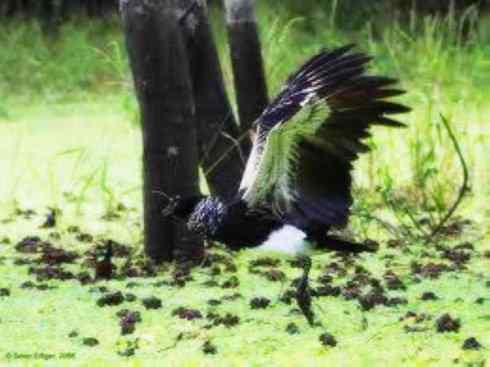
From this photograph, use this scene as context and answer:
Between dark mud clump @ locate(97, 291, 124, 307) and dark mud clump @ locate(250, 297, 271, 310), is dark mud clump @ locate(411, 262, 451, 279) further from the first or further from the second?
dark mud clump @ locate(97, 291, 124, 307)

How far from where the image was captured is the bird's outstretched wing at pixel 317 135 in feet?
12.7

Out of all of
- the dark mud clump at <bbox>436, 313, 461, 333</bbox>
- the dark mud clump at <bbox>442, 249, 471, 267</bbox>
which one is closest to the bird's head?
the dark mud clump at <bbox>436, 313, 461, 333</bbox>

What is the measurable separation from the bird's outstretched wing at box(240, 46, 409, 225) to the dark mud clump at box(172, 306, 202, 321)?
1.54 ft

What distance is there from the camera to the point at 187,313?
4504mm

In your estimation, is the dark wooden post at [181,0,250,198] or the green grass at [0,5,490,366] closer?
the green grass at [0,5,490,366]

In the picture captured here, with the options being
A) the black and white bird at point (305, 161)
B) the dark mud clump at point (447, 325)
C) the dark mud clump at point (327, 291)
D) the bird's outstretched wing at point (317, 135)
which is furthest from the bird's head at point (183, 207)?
the dark mud clump at point (447, 325)

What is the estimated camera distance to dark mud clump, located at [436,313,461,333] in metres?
4.18

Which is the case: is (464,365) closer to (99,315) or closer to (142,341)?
(142,341)

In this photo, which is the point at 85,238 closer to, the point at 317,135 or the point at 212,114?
the point at 212,114

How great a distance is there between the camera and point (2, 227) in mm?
6551

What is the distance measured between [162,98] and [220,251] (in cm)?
92

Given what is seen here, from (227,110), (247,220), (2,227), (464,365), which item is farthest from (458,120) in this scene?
(464,365)

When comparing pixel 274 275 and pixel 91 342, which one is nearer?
pixel 91 342

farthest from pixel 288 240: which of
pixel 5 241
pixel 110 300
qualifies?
pixel 5 241
